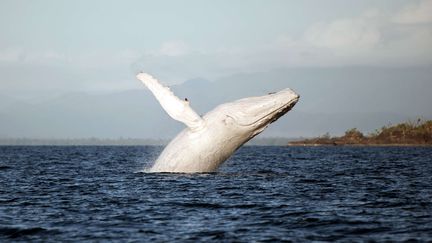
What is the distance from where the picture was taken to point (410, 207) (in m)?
18.5

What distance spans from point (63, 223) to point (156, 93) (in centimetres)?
671

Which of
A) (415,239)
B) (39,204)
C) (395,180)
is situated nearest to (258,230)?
(415,239)

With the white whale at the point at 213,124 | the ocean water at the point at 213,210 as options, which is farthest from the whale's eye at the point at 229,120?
the ocean water at the point at 213,210

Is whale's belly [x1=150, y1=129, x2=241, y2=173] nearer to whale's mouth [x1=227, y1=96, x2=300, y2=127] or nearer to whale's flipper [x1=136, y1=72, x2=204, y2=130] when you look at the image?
whale's flipper [x1=136, y1=72, x2=204, y2=130]

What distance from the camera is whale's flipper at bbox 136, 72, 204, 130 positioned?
2175 cm

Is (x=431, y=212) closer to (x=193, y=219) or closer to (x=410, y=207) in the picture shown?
(x=410, y=207)

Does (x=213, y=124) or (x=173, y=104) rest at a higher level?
(x=173, y=104)

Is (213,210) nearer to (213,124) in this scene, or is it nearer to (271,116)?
(271,116)

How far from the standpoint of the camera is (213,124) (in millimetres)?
22172

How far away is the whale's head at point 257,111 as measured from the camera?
69.8 ft

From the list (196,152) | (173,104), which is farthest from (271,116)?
(173,104)

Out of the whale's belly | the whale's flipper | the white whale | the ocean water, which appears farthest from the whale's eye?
the ocean water

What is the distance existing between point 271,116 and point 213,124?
5.86 feet

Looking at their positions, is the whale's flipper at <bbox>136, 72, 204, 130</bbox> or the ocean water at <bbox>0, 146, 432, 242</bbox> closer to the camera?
the ocean water at <bbox>0, 146, 432, 242</bbox>
